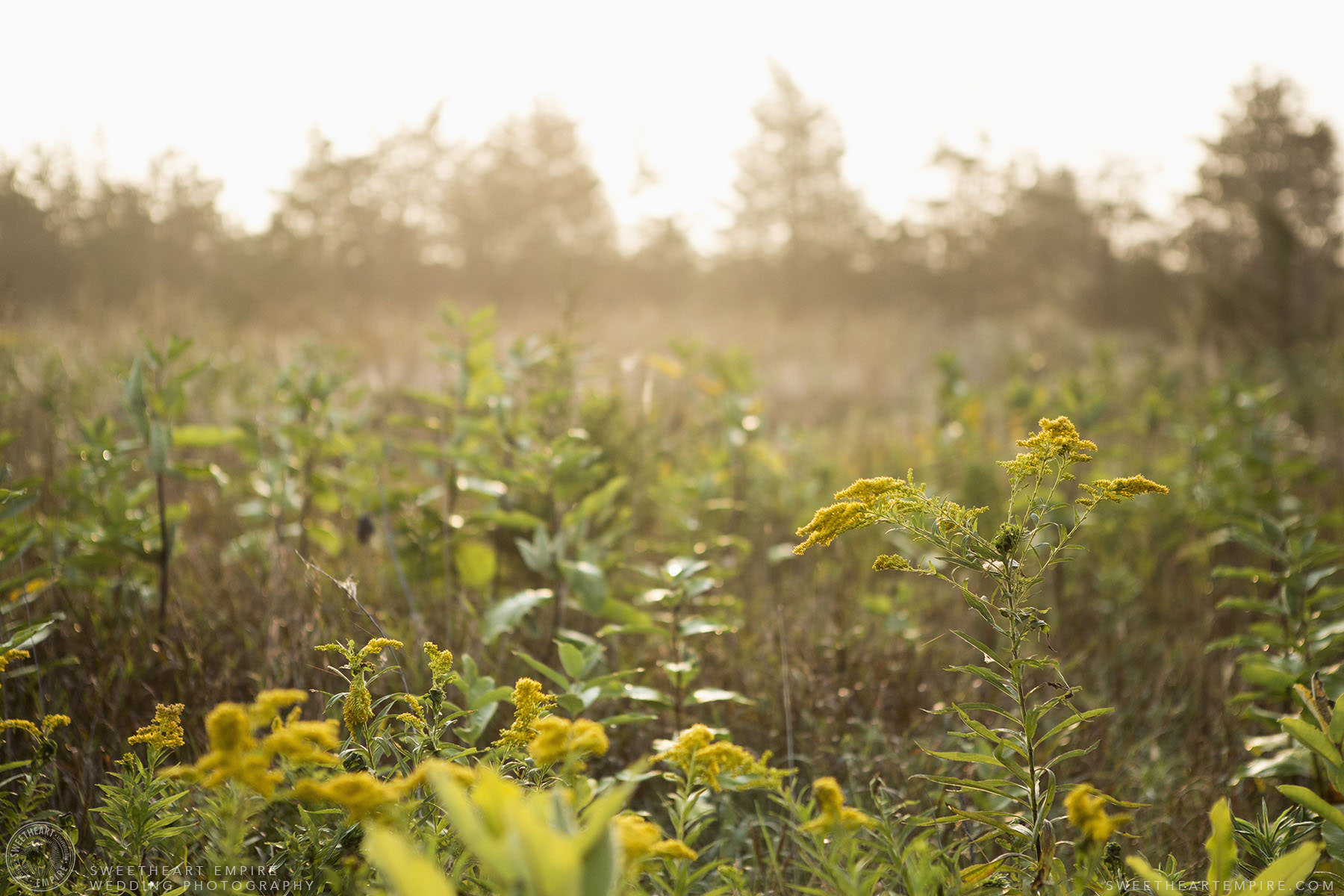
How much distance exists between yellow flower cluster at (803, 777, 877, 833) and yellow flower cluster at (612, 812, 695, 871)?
0.45 ft

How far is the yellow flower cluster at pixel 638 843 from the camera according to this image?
724 mm

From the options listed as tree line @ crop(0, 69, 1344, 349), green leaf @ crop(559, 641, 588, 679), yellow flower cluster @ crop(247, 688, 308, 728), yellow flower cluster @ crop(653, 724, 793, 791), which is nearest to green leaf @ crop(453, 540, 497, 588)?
green leaf @ crop(559, 641, 588, 679)

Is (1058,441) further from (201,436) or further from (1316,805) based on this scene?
(201,436)

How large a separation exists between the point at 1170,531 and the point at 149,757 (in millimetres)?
4061

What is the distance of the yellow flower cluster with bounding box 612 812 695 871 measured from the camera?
72cm

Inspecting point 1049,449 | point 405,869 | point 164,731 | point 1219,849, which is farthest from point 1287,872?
point 164,731

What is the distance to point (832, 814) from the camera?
86 centimetres

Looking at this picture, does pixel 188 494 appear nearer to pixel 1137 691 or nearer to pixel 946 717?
pixel 946 717

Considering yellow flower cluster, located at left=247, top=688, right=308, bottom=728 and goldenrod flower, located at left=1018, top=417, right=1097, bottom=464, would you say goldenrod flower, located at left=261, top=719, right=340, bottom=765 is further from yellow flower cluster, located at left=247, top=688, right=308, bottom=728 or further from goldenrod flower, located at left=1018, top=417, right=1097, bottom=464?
goldenrod flower, located at left=1018, top=417, right=1097, bottom=464

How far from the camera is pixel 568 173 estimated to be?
1073 inches

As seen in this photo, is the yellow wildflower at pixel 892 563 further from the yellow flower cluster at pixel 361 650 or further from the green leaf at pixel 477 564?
the green leaf at pixel 477 564

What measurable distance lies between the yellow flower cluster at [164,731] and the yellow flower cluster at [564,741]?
22.7 inches

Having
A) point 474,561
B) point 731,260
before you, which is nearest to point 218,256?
point 731,260

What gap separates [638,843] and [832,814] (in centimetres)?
25
